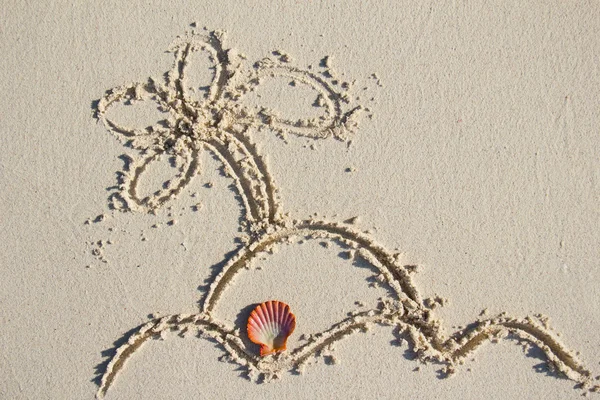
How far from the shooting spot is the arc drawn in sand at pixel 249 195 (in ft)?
6.09

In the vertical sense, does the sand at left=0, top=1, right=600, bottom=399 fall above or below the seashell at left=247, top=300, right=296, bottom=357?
above

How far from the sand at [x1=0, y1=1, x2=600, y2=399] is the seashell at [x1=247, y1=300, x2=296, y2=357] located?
49 mm

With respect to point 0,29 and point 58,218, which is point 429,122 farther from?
point 0,29

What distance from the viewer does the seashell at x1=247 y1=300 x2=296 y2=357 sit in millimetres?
1857

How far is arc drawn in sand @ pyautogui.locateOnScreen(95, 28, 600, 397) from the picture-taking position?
6.09 ft

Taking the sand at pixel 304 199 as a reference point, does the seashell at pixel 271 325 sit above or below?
below

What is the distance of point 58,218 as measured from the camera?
196 centimetres

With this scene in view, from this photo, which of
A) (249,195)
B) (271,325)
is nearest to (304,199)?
(249,195)

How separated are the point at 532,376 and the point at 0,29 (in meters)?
2.39

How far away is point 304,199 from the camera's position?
6.25ft

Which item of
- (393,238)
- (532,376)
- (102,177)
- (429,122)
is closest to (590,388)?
(532,376)

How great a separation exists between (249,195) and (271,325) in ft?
1.59

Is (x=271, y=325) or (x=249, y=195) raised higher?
(x=249, y=195)

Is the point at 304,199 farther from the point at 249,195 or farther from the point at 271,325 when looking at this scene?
the point at 271,325
